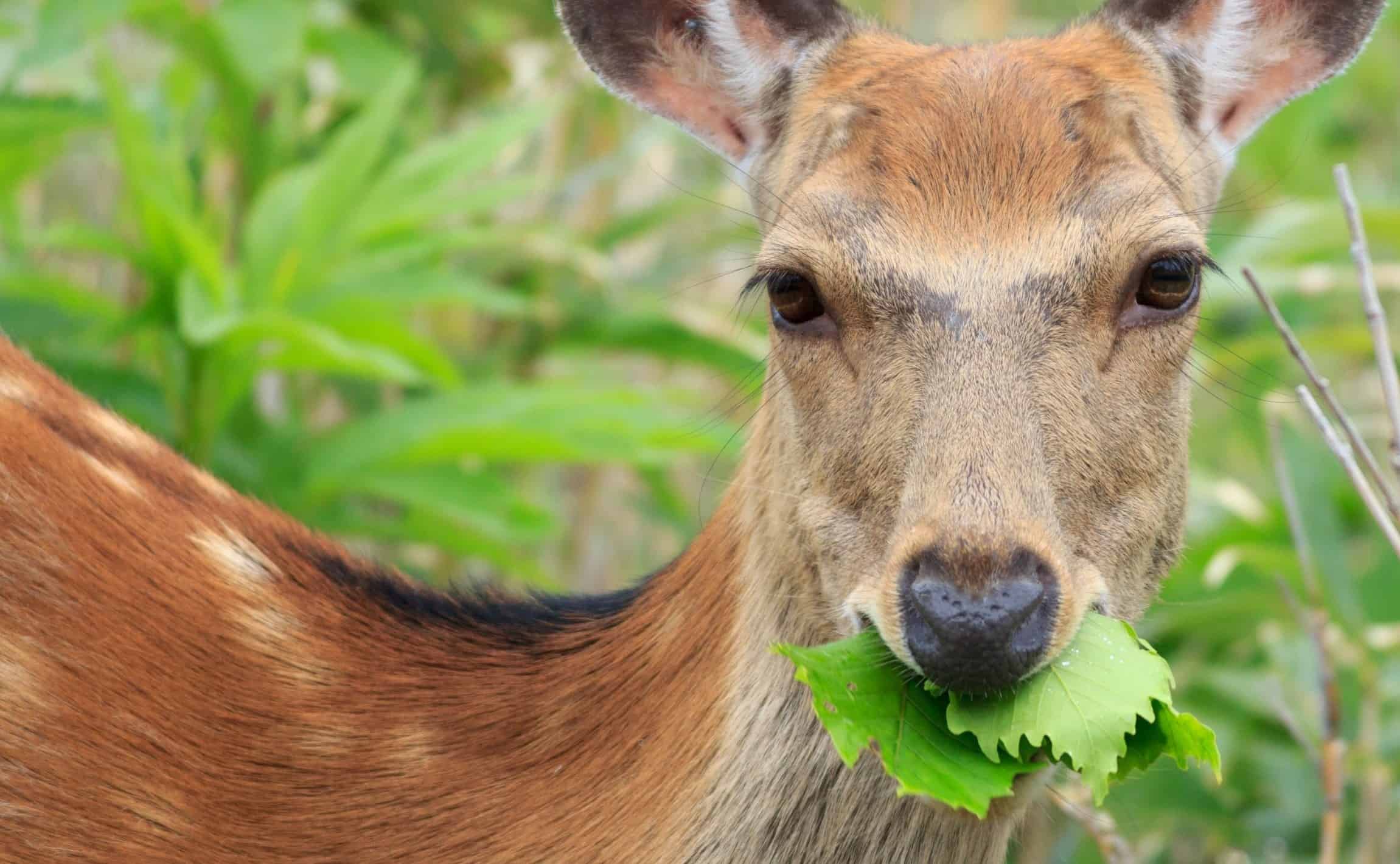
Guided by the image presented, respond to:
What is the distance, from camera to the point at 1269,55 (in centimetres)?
411

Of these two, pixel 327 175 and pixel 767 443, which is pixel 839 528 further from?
pixel 327 175

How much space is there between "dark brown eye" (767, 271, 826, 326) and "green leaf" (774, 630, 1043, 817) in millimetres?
701

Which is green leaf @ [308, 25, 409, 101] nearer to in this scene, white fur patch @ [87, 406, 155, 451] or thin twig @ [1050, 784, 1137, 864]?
white fur patch @ [87, 406, 155, 451]

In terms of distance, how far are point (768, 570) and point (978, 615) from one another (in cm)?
80

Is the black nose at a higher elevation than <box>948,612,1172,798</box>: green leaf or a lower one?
higher

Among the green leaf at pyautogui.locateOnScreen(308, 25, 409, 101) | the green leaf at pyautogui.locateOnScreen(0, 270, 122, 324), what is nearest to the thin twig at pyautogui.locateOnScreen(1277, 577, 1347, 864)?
the green leaf at pyautogui.locateOnScreen(0, 270, 122, 324)

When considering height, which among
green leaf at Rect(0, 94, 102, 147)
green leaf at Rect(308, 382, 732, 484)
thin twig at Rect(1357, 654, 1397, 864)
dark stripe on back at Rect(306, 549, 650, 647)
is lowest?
thin twig at Rect(1357, 654, 1397, 864)

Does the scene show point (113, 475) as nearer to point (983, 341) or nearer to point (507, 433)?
point (983, 341)

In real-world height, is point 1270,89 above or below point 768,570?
above

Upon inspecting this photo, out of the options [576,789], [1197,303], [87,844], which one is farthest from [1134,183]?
[87,844]

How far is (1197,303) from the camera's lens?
131 inches

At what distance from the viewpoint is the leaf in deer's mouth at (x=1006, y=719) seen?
283 cm

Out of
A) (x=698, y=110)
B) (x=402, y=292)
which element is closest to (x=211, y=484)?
(x=698, y=110)

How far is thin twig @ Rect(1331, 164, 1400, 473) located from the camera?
3.47m
